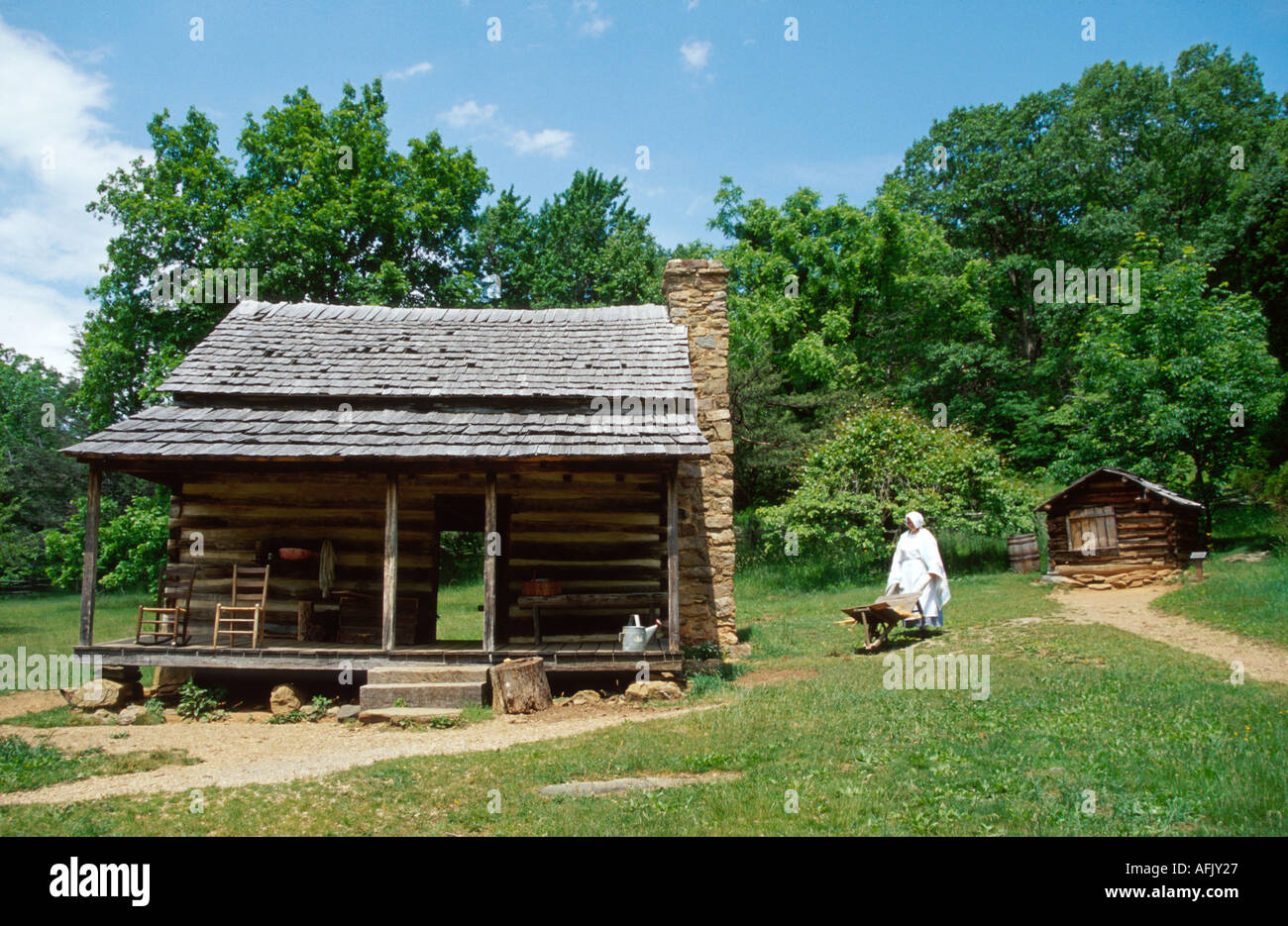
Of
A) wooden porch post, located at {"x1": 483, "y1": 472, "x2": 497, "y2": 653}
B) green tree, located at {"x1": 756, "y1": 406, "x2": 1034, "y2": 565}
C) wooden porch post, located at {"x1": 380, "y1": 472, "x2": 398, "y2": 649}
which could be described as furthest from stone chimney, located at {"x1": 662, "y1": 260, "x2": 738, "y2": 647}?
green tree, located at {"x1": 756, "y1": 406, "x2": 1034, "y2": 565}

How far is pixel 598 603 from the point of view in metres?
12.0

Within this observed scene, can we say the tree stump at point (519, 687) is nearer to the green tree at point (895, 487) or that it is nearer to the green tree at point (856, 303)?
the green tree at point (895, 487)

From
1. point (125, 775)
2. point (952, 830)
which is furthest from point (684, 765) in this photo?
point (125, 775)

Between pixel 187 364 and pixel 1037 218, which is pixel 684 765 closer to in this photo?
pixel 187 364

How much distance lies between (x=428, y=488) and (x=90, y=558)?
445 cm

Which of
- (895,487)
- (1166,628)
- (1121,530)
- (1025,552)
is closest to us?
(1166,628)

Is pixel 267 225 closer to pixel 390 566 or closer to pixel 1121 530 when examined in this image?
pixel 390 566

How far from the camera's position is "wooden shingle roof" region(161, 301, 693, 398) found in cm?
1252

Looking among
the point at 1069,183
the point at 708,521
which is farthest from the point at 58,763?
the point at 1069,183

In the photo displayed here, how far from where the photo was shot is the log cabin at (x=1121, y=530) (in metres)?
17.9

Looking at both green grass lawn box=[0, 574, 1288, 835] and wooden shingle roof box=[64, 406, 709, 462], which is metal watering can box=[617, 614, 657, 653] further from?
wooden shingle roof box=[64, 406, 709, 462]

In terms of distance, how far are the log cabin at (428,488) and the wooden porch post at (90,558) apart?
0.15 feet

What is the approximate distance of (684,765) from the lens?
6840 millimetres

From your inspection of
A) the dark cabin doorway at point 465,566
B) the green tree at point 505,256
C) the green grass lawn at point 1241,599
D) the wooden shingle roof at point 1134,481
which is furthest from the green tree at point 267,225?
the green grass lawn at point 1241,599
